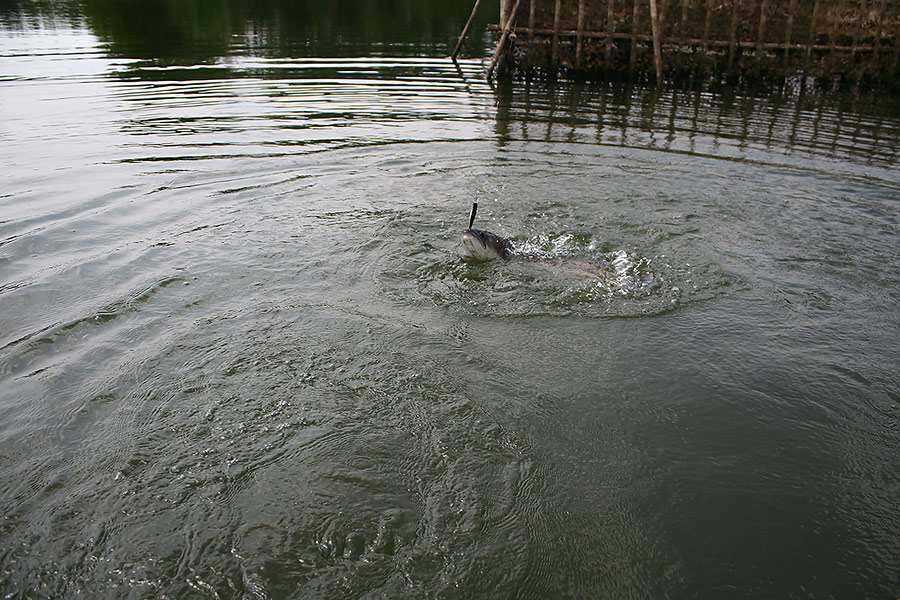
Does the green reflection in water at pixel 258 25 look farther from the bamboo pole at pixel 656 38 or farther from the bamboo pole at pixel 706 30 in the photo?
the bamboo pole at pixel 706 30

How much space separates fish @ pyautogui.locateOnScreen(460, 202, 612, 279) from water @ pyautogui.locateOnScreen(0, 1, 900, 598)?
15cm

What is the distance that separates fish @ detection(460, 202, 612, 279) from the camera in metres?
7.05

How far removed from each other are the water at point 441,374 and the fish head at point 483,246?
0.15m

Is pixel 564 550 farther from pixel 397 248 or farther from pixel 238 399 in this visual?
pixel 397 248

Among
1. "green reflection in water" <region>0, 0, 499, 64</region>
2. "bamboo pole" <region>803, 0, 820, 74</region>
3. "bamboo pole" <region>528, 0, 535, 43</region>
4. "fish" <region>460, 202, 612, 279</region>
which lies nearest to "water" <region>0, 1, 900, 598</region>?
"fish" <region>460, 202, 612, 279</region>

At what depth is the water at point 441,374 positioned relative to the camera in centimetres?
368

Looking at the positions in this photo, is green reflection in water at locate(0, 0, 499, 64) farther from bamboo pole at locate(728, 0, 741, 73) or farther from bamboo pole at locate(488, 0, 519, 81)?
bamboo pole at locate(728, 0, 741, 73)

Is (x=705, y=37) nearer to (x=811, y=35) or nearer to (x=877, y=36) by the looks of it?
(x=811, y=35)

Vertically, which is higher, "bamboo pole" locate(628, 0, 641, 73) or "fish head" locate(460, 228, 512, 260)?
"bamboo pole" locate(628, 0, 641, 73)

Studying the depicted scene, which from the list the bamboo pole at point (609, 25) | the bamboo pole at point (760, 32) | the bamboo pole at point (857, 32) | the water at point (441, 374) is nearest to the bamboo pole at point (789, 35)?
the bamboo pole at point (760, 32)

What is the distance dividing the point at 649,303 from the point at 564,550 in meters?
3.57

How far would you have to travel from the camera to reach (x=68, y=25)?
31.1m

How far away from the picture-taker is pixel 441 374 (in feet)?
17.3

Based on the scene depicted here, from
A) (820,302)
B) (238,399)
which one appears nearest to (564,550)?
(238,399)
